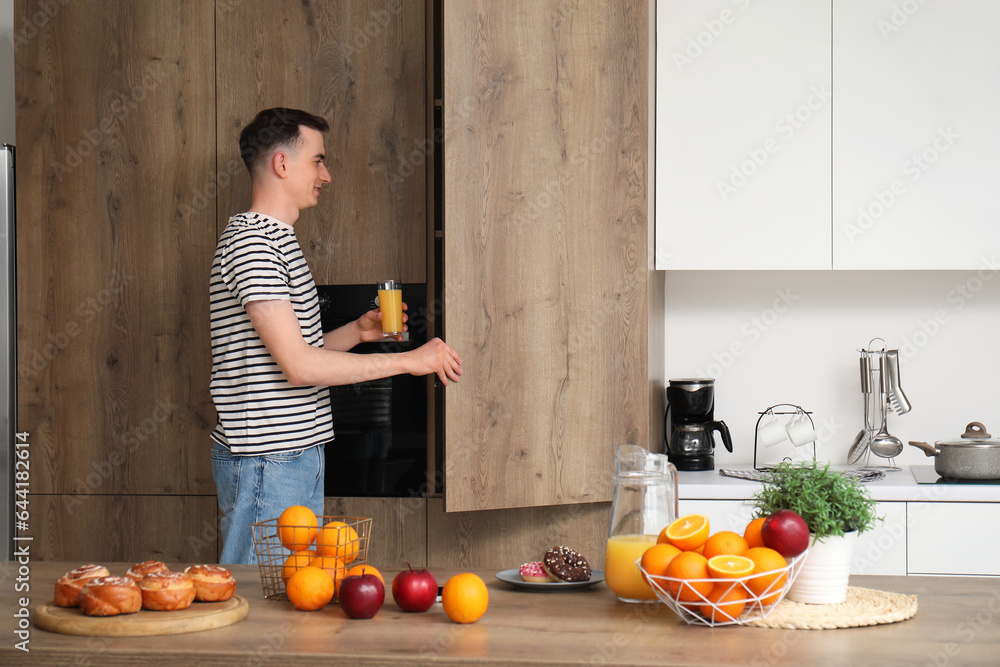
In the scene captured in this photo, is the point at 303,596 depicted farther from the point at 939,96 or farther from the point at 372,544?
the point at 939,96

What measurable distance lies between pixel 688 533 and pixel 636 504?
12 centimetres

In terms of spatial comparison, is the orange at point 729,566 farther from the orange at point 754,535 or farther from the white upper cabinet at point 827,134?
the white upper cabinet at point 827,134

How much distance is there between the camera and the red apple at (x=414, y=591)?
45.8 inches

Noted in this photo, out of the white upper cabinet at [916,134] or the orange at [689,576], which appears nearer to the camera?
the orange at [689,576]

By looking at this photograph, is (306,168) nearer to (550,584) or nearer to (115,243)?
(115,243)

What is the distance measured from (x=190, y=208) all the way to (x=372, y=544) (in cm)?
110

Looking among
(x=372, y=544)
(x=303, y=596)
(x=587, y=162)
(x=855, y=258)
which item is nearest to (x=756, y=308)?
(x=855, y=258)

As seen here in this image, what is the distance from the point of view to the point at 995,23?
102 inches

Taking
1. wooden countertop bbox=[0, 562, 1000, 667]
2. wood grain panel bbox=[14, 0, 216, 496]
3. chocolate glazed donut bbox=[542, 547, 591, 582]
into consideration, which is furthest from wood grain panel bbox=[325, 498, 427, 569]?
wooden countertop bbox=[0, 562, 1000, 667]

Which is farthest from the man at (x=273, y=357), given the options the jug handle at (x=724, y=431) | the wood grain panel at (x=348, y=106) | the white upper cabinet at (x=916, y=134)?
the white upper cabinet at (x=916, y=134)

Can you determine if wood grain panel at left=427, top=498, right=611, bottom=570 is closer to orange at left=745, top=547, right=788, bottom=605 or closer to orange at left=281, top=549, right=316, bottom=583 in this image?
orange at left=281, top=549, right=316, bottom=583

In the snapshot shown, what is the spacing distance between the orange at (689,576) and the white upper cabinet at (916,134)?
181cm

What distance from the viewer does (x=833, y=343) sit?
2.99 m

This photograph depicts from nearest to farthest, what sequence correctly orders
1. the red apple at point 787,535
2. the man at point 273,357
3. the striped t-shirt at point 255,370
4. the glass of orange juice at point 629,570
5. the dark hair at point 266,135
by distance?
the red apple at point 787,535
the glass of orange juice at point 629,570
the man at point 273,357
the striped t-shirt at point 255,370
the dark hair at point 266,135
